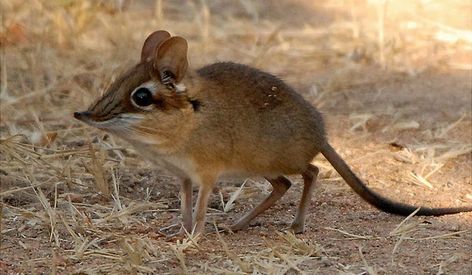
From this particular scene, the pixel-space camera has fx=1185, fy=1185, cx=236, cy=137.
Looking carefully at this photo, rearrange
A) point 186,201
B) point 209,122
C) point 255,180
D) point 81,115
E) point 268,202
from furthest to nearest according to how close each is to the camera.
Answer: point 255,180, point 268,202, point 186,201, point 209,122, point 81,115

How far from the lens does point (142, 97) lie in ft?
17.4

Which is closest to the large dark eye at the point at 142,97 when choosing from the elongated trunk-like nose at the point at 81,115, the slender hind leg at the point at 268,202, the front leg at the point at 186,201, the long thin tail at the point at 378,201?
the elongated trunk-like nose at the point at 81,115

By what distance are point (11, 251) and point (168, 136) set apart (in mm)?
897

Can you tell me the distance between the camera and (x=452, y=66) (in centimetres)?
913

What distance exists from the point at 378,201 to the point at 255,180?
1012 mm

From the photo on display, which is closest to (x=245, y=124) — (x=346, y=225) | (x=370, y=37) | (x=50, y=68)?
(x=346, y=225)

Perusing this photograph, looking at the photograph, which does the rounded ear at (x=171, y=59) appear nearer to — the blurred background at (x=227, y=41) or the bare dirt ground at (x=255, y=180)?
the bare dirt ground at (x=255, y=180)

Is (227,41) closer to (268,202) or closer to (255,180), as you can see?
(255,180)

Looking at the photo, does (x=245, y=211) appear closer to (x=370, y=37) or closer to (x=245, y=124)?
(x=245, y=124)

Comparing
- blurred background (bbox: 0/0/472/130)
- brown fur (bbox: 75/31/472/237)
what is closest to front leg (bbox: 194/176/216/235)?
brown fur (bbox: 75/31/472/237)

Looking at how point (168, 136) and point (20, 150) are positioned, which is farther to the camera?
point (20, 150)

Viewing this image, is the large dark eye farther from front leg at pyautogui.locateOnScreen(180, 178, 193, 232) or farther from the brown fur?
front leg at pyautogui.locateOnScreen(180, 178, 193, 232)

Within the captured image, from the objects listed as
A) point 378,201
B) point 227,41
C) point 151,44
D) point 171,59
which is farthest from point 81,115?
point 227,41

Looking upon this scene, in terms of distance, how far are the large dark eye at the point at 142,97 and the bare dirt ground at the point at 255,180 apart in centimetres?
62
